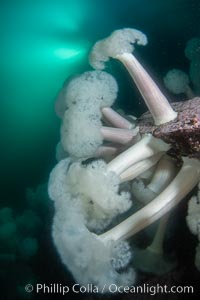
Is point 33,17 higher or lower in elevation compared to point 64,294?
higher

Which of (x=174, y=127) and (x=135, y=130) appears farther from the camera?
(x=135, y=130)

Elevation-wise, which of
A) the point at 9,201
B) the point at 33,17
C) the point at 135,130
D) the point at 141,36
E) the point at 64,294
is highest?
the point at 33,17

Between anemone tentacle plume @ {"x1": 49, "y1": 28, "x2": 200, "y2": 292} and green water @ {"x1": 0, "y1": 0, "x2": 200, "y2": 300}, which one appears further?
green water @ {"x1": 0, "y1": 0, "x2": 200, "y2": 300}

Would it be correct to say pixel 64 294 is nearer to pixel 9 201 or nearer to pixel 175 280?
pixel 175 280

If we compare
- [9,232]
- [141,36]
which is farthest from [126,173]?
[9,232]

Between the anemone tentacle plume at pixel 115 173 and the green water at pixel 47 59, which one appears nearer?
the anemone tentacle plume at pixel 115 173

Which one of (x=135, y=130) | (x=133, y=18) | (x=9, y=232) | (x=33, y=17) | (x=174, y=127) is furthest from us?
(x=9, y=232)

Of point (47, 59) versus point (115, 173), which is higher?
point (47, 59)

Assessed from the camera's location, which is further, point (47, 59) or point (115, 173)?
point (47, 59)
